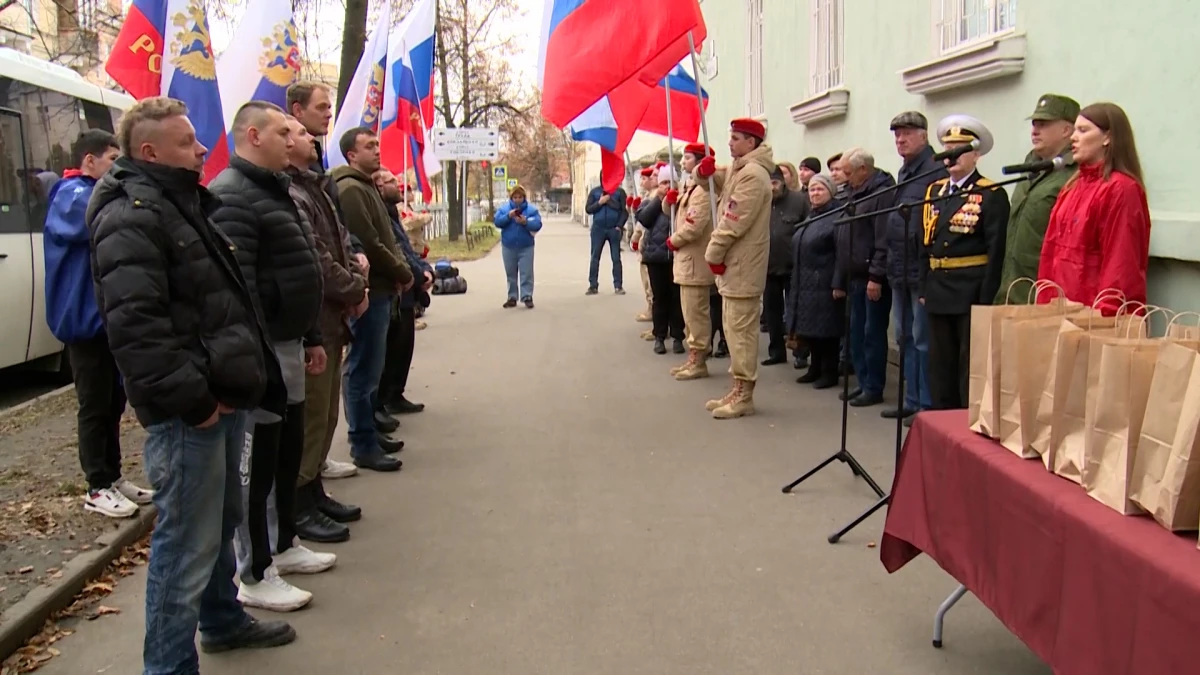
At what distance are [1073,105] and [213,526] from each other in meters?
4.47

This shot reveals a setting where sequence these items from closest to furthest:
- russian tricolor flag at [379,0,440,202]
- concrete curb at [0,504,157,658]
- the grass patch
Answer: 1. concrete curb at [0,504,157,658]
2. russian tricolor flag at [379,0,440,202]
3. the grass patch

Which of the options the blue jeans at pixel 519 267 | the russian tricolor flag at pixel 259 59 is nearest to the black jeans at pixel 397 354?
the russian tricolor flag at pixel 259 59

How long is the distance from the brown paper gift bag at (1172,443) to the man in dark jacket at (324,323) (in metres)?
3.18

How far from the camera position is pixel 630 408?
25.1 ft

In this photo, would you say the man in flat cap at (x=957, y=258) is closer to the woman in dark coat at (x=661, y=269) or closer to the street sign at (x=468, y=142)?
the woman in dark coat at (x=661, y=269)

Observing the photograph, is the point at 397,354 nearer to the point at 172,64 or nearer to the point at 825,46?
the point at 172,64

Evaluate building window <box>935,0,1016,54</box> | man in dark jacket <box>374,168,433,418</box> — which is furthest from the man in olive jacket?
man in dark jacket <box>374,168,433,418</box>

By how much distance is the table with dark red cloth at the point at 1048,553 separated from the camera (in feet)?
6.87

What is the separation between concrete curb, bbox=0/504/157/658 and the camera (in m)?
3.64

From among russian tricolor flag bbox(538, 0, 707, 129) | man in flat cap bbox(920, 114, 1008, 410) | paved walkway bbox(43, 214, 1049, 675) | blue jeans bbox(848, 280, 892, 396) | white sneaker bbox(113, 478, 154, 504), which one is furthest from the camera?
blue jeans bbox(848, 280, 892, 396)

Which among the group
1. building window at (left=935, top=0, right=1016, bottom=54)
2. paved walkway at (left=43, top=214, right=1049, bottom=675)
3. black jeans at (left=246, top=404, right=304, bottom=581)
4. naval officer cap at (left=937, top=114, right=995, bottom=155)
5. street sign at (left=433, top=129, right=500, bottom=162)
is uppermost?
street sign at (left=433, top=129, right=500, bottom=162)

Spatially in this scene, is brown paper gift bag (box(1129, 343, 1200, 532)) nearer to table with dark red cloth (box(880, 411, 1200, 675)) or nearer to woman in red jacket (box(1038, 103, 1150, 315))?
table with dark red cloth (box(880, 411, 1200, 675))

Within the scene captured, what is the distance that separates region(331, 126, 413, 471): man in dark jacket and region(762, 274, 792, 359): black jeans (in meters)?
4.33

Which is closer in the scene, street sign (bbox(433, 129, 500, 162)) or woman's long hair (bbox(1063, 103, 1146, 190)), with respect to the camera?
woman's long hair (bbox(1063, 103, 1146, 190))
